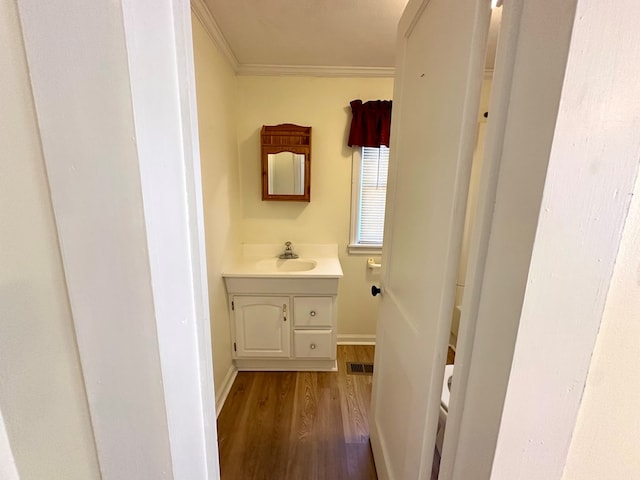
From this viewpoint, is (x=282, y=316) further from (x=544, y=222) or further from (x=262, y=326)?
(x=544, y=222)

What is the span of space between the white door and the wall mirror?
107 cm

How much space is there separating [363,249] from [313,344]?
33.5 inches

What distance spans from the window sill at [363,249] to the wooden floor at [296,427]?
0.93 metres

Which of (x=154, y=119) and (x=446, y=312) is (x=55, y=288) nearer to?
(x=154, y=119)

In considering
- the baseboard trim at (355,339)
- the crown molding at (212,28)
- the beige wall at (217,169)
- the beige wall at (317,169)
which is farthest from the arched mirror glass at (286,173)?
the baseboard trim at (355,339)

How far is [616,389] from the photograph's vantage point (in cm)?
46

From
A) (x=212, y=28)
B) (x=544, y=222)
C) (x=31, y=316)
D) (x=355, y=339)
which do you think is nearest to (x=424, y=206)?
(x=544, y=222)

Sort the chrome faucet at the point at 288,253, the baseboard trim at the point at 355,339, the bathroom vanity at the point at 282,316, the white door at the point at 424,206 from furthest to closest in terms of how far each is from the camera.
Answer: the baseboard trim at the point at 355,339 < the chrome faucet at the point at 288,253 < the bathroom vanity at the point at 282,316 < the white door at the point at 424,206

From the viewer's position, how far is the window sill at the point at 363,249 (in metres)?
2.34

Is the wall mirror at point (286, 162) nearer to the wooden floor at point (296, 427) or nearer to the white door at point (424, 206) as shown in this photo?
the white door at point (424, 206)

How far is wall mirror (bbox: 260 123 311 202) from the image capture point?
83.5 inches

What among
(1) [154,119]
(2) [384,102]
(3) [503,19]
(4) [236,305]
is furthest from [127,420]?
(2) [384,102]

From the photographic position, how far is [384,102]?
2.09 metres

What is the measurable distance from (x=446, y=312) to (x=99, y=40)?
2.73 ft
